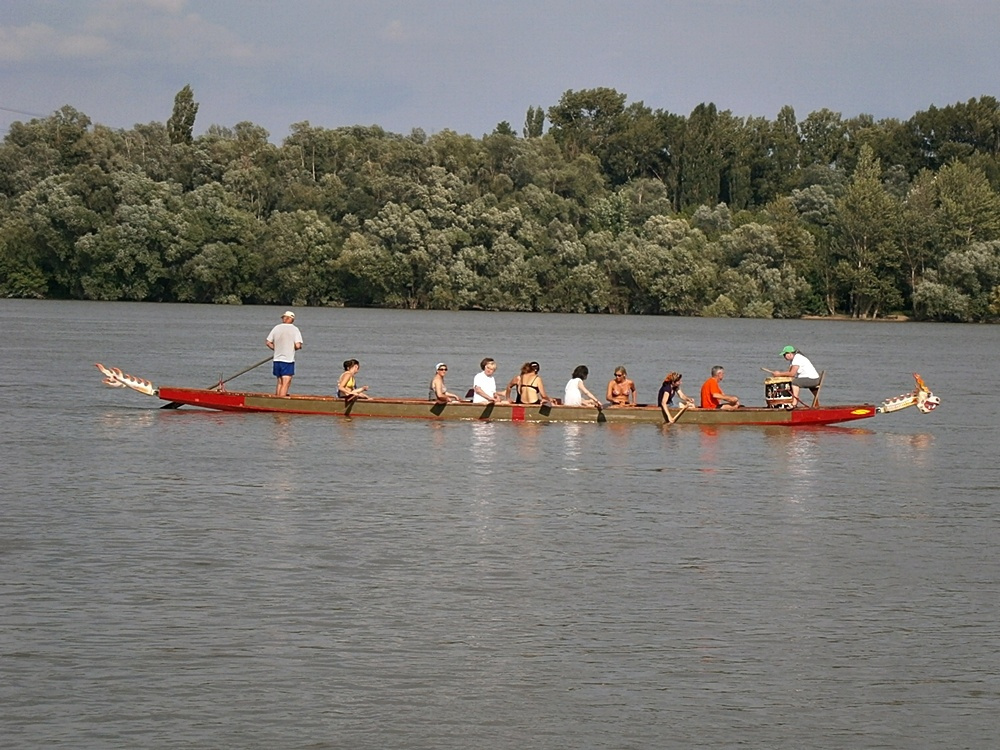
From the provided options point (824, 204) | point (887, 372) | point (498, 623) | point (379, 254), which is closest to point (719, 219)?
point (824, 204)

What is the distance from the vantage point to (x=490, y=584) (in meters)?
17.6

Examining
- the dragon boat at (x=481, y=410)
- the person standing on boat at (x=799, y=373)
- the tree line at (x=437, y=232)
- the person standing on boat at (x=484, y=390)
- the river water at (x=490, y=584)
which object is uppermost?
the tree line at (x=437, y=232)

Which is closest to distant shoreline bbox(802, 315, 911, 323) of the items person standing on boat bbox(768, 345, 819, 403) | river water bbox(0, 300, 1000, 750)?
river water bbox(0, 300, 1000, 750)

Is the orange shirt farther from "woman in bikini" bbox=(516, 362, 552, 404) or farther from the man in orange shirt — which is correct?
"woman in bikini" bbox=(516, 362, 552, 404)

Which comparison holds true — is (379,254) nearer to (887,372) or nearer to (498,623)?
(887,372)

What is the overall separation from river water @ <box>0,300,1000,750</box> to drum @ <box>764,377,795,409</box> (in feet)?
2.08

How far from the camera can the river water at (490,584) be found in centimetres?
1292

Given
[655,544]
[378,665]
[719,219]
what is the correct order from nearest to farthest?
[378,665] < [655,544] < [719,219]

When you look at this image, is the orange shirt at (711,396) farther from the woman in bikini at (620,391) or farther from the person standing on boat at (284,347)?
the person standing on boat at (284,347)

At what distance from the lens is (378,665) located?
14.2 meters

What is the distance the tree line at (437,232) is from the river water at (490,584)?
74.2 meters

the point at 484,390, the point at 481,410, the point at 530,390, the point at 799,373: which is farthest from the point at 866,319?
the point at 481,410

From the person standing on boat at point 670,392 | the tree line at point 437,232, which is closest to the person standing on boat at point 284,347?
the person standing on boat at point 670,392

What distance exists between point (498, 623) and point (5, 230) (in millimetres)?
101083
